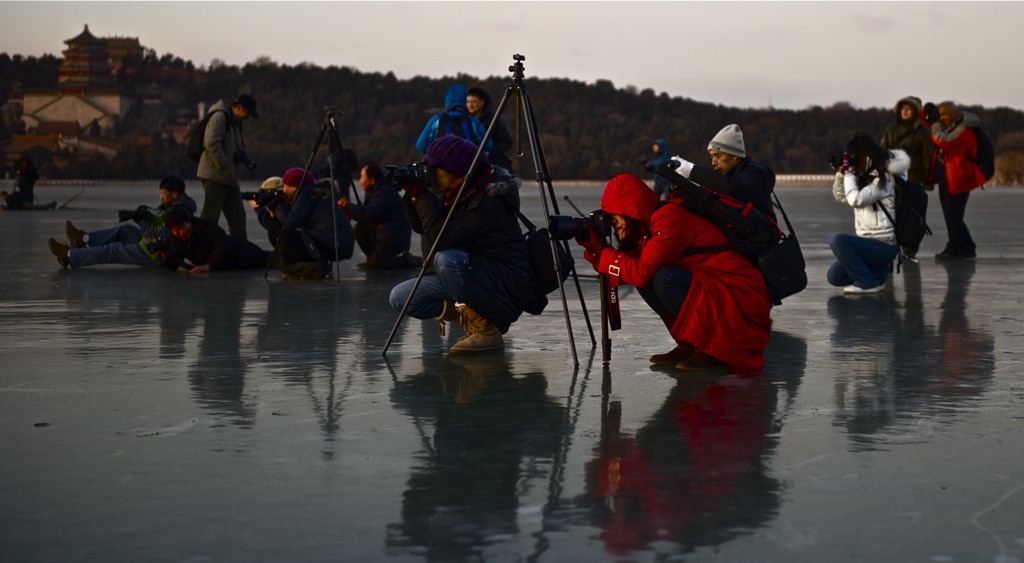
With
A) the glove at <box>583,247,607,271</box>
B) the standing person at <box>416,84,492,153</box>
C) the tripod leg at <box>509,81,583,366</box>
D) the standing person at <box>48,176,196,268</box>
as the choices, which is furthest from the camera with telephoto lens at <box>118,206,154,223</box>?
the glove at <box>583,247,607,271</box>

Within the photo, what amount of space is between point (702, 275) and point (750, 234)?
320mm

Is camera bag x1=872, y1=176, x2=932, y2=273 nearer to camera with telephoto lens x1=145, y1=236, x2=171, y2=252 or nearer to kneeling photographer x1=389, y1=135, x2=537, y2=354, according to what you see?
kneeling photographer x1=389, y1=135, x2=537, y2=354

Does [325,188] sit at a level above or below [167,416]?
above

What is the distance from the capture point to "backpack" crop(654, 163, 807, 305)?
7.06 meters

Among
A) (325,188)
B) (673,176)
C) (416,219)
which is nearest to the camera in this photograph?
(673,176)

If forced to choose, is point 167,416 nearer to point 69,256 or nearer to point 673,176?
point 673,176

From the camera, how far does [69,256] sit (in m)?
14.3

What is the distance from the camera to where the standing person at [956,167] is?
1596 cm

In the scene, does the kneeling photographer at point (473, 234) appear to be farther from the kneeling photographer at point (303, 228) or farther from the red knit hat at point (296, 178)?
the red knit hat at point (296, 178)

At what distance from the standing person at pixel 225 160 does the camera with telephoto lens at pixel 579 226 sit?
312 inches

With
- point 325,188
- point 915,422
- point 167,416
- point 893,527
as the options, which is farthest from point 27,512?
point 325,188

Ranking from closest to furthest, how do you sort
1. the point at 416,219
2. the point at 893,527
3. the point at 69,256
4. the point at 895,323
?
the point at 893,527 < the point at 416,219 < the point at 895,323 < the point at 69,256

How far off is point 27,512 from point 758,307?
158 inches

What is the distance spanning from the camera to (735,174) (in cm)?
786
